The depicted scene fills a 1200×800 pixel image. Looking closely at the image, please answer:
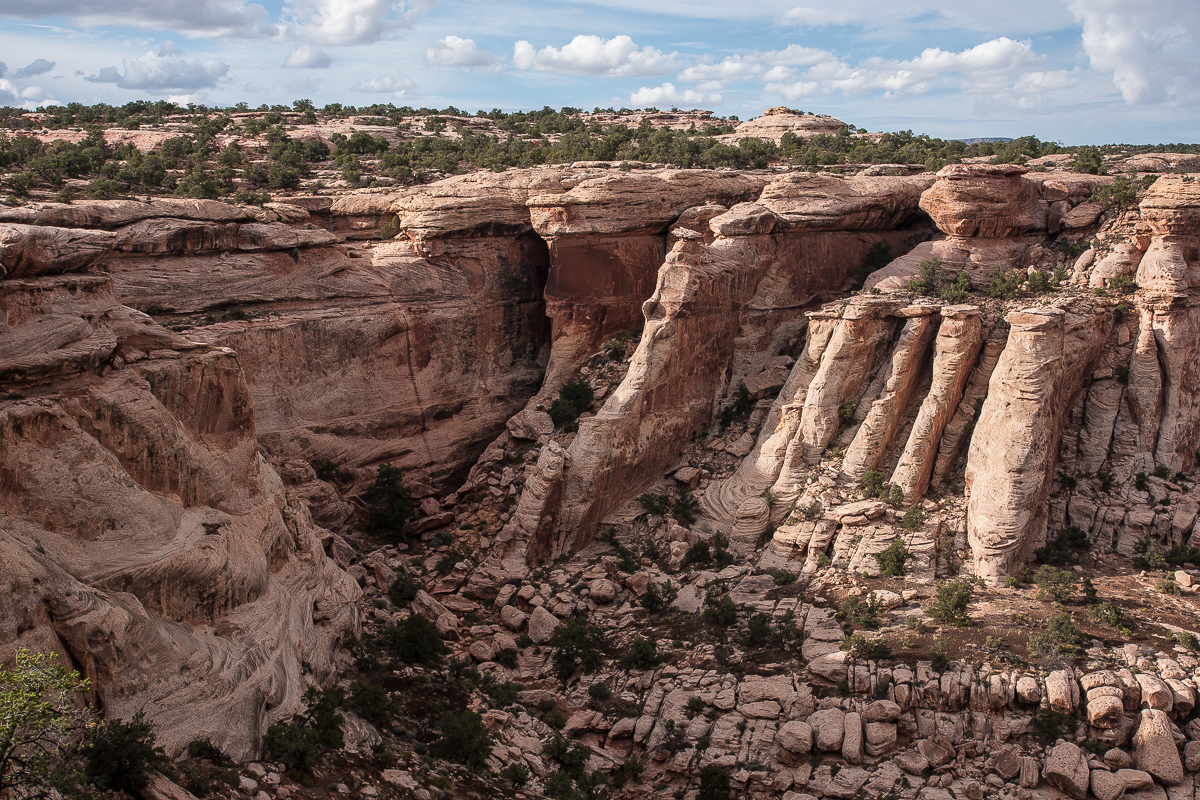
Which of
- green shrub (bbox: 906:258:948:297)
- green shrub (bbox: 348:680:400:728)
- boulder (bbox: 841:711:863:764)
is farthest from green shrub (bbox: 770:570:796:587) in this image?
green shrub (bbox: 348:680:400:728)

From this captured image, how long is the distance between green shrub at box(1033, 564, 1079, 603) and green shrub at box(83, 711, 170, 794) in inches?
864

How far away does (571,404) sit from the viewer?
112ft

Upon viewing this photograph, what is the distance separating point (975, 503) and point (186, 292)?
2581cm

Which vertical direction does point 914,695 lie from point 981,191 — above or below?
below

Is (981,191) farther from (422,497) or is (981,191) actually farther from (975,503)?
(422,497)

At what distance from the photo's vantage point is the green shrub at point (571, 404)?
111ft

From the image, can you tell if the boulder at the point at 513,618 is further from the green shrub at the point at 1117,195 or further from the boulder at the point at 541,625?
the green shrub at the point at 1117,195

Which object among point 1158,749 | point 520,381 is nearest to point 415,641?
point 520,381

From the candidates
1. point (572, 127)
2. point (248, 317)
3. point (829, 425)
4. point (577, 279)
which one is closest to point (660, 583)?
point (829, 425)

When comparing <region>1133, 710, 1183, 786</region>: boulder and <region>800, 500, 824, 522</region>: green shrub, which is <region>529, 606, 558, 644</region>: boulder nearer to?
<region>800, 500, 824, 522</region>: green shrub

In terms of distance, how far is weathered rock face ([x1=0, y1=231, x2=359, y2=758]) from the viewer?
16266mm

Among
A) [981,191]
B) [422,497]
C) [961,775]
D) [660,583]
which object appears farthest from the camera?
[422,497]

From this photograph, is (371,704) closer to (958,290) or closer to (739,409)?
(739,409)

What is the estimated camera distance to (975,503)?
2667 cm
